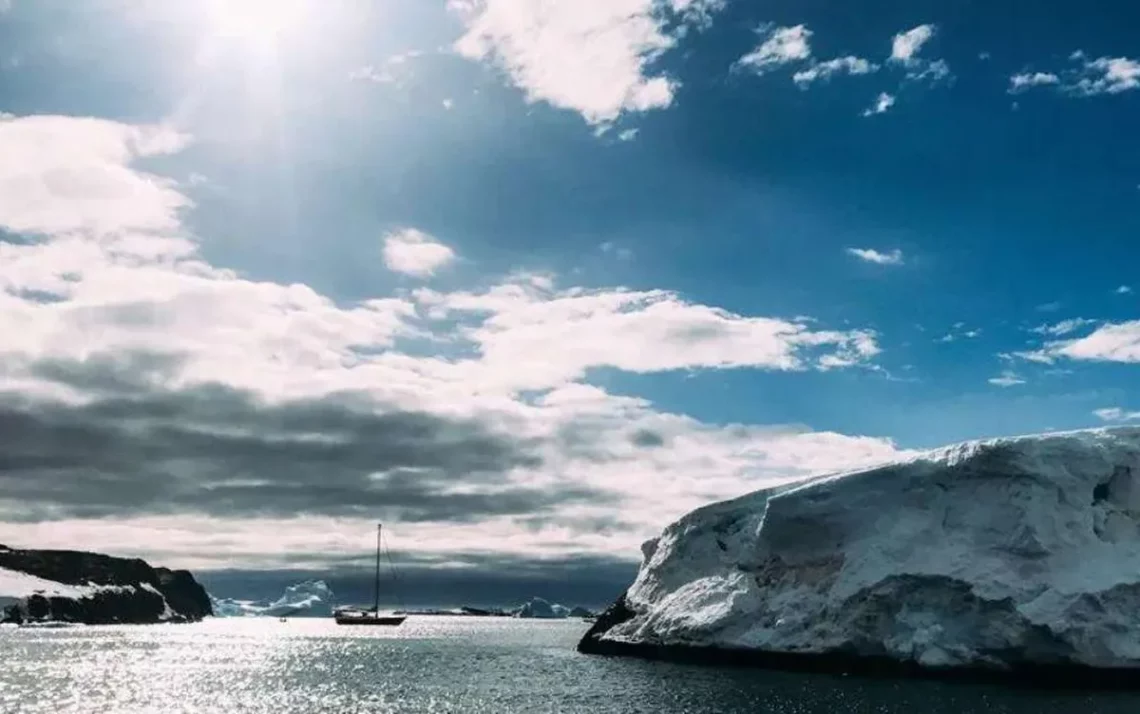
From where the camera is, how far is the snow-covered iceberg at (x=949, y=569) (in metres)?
52.7

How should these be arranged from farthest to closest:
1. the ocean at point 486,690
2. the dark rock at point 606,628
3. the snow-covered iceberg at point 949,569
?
1. the dark rock at point 606,628
2. the snow-covered iceberg at point 949,569
3. the ocean at point 486,690

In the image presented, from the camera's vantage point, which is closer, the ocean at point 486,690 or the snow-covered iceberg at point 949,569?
the ocean at point 486,690

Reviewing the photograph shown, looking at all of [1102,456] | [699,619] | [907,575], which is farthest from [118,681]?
[1102,456]

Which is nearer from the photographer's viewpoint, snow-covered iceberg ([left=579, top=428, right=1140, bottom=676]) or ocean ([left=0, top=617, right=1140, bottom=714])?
ocean ([left=0, top=617, right=1140, bottom=714])

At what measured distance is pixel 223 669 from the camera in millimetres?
77062

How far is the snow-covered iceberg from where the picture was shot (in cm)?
5266

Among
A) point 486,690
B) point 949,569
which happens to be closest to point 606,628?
point 486,690

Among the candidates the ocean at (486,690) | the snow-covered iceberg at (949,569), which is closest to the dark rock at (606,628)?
the ocean at (486,690)

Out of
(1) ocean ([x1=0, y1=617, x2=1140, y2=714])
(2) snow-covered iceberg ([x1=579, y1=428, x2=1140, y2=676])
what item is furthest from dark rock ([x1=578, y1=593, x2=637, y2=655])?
(2) snow-covered iceberg ([x1=579, y1=428, x2=1140, y2=676])

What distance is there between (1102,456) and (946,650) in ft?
47.2

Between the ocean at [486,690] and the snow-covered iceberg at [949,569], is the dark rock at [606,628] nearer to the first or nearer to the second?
the ocean at [486,690]

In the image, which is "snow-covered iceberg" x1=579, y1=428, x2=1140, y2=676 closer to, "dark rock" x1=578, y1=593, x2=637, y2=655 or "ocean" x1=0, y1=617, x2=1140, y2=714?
"ocean" x1=0, y1=617, x2=1140, y2=714

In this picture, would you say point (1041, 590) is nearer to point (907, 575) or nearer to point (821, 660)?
point (907, 575)

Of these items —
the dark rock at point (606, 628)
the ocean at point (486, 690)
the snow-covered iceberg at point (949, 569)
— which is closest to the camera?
the ocean at point (486, 690)
